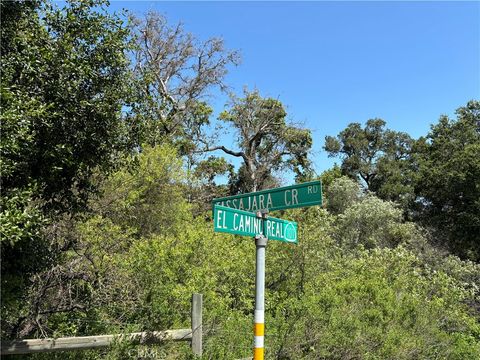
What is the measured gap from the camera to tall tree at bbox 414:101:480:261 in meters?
29.1

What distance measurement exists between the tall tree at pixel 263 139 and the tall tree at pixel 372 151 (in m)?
14.2

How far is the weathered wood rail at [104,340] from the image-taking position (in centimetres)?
553

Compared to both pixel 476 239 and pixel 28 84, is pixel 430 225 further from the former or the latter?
pixel 28 84

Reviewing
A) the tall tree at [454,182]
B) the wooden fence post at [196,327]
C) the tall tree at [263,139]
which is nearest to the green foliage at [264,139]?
the tall tree at [263,139]

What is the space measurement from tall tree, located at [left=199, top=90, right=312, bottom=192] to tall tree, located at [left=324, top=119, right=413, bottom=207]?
14.2m

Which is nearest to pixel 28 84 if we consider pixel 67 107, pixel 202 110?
pixel 67 107

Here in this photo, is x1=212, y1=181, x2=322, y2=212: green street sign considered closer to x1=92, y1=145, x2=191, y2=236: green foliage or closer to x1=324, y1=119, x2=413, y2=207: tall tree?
x1=92, y1=145, x2=191, y2=236: green foliage

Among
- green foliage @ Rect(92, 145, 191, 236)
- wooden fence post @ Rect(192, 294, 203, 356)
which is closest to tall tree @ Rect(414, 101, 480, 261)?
green foliage @ Rect(92, 145, 191, 236)

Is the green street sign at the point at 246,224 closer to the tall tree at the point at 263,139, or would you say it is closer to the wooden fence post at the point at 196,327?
the wooden fence post at the point at 196,327

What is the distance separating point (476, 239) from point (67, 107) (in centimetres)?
2895

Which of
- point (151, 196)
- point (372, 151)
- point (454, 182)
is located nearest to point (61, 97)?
point (151, 196)

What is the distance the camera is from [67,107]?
19.2 feet

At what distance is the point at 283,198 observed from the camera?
477 centimetres

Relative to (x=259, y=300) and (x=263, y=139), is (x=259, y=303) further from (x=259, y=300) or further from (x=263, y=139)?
(x=263, y=139)
